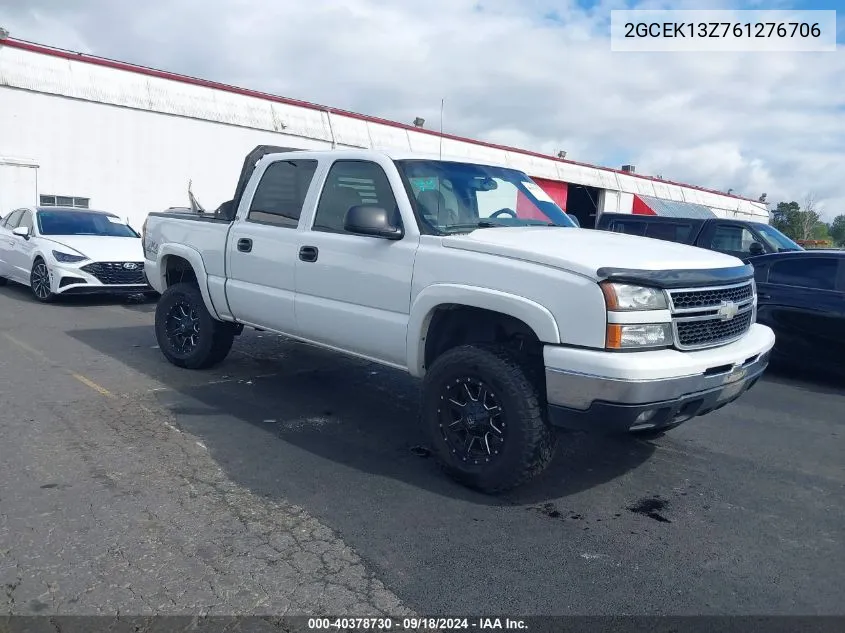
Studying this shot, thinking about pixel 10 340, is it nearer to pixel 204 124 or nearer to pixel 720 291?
pixel 720 291

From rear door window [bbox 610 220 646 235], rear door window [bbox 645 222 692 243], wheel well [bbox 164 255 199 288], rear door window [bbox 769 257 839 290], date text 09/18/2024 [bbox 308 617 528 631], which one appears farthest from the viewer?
rear door window [bbox 610 220 646 235]

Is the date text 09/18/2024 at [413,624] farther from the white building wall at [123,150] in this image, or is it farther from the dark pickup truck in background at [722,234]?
the white building wall at [123,150]

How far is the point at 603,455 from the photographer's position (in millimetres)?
4930

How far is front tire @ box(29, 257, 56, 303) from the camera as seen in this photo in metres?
10.7

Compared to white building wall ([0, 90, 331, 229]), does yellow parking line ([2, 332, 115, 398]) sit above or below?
below

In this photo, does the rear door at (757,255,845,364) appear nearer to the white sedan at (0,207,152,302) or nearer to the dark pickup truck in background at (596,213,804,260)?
the dark pickup truck in background at (596,213,804,260)

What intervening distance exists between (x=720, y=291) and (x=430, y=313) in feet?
5.51

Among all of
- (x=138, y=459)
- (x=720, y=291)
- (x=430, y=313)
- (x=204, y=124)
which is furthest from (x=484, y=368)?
(x=204, y=124)

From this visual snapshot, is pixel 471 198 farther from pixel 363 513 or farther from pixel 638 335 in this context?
pixel 363 513

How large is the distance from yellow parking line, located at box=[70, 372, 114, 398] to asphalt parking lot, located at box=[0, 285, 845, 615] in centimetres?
8

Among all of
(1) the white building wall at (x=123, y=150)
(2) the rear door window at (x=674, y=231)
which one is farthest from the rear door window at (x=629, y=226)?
(1) the white building wall at (x=123, y=150)

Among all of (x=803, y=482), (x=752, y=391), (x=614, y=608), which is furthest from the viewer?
(x=752, y=391)

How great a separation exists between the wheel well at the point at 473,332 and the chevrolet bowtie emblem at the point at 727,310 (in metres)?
1.04

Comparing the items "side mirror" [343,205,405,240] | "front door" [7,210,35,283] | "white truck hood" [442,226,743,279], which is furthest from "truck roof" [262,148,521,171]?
"front door" [7,210,35,283]
